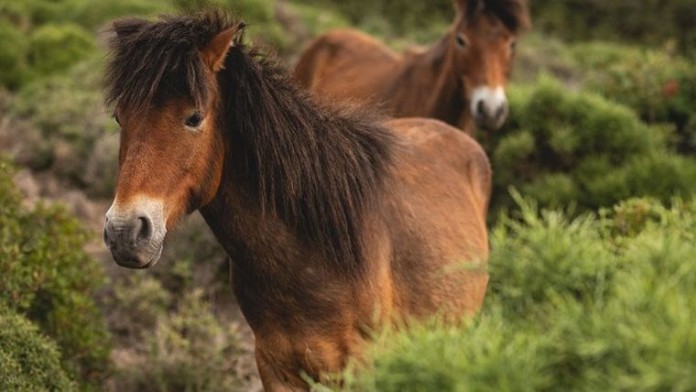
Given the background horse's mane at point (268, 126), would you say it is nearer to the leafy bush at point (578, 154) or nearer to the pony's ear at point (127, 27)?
the pony's ear at point (127, 27)

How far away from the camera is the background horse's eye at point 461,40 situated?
22.0 feet

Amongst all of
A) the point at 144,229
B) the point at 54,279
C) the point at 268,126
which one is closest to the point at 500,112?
the point at 54,279

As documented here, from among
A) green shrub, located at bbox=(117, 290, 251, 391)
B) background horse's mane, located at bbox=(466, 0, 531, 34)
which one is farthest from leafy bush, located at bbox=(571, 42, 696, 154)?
green shrub, located at bbox=(117, 290, 251, 391)

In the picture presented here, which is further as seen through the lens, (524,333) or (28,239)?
(28,239)

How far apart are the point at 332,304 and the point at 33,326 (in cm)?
172

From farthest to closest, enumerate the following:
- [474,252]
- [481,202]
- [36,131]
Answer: [36,131]
[481,202]
[474,252]

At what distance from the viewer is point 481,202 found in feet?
16.5

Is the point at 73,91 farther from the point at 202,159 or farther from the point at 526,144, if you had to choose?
the point at 202,159

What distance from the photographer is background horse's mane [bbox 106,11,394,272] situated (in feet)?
10.2

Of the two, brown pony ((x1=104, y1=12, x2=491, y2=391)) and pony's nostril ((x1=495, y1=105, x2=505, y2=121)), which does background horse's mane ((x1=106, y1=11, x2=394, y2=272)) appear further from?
pony's nostril ((x1=495, y1=105, x2=505, y2=121))

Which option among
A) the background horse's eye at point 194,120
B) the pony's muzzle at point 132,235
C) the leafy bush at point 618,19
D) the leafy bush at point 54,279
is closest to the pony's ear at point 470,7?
the leafy bush at point 54,279

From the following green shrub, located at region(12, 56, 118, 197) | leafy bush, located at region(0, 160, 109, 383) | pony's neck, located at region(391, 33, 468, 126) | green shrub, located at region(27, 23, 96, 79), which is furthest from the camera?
green shrub, located at region(27, 23, 96, 79)

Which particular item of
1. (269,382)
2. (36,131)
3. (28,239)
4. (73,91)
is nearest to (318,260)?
(269,382)

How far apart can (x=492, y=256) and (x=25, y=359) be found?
2.59 metres
